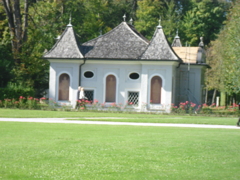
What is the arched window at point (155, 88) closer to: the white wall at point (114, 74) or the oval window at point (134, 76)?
the white wall at point (114, 74)

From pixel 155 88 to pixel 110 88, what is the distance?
3936 millimetres

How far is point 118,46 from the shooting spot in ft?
128

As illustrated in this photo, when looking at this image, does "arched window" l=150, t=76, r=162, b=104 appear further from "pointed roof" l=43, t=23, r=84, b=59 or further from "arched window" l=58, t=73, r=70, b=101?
"arched window" l=58, t=73, r=70, b=101

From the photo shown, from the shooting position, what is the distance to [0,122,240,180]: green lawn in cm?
903

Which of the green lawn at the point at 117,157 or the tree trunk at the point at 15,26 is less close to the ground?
the tree trunk at the point at 15,26

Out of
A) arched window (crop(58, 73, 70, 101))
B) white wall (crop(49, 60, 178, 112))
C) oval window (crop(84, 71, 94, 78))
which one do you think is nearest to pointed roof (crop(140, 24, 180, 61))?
white wall (crop(49, 60, 178, 112))

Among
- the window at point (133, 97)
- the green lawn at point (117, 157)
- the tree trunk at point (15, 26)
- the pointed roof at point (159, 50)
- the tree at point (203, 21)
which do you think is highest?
the tree at point (203, 21)

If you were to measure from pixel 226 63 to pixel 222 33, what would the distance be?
951cm

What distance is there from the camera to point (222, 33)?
5722 centimetres

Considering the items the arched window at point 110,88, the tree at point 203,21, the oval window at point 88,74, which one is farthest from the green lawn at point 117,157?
the tree at point 203,21

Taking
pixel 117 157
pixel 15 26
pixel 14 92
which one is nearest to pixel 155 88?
pixel 14 92

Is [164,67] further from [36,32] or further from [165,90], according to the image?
[36,32]

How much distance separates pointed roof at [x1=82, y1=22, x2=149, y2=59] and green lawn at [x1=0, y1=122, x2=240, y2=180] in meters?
23.4

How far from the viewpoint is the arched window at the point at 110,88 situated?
125 ft
